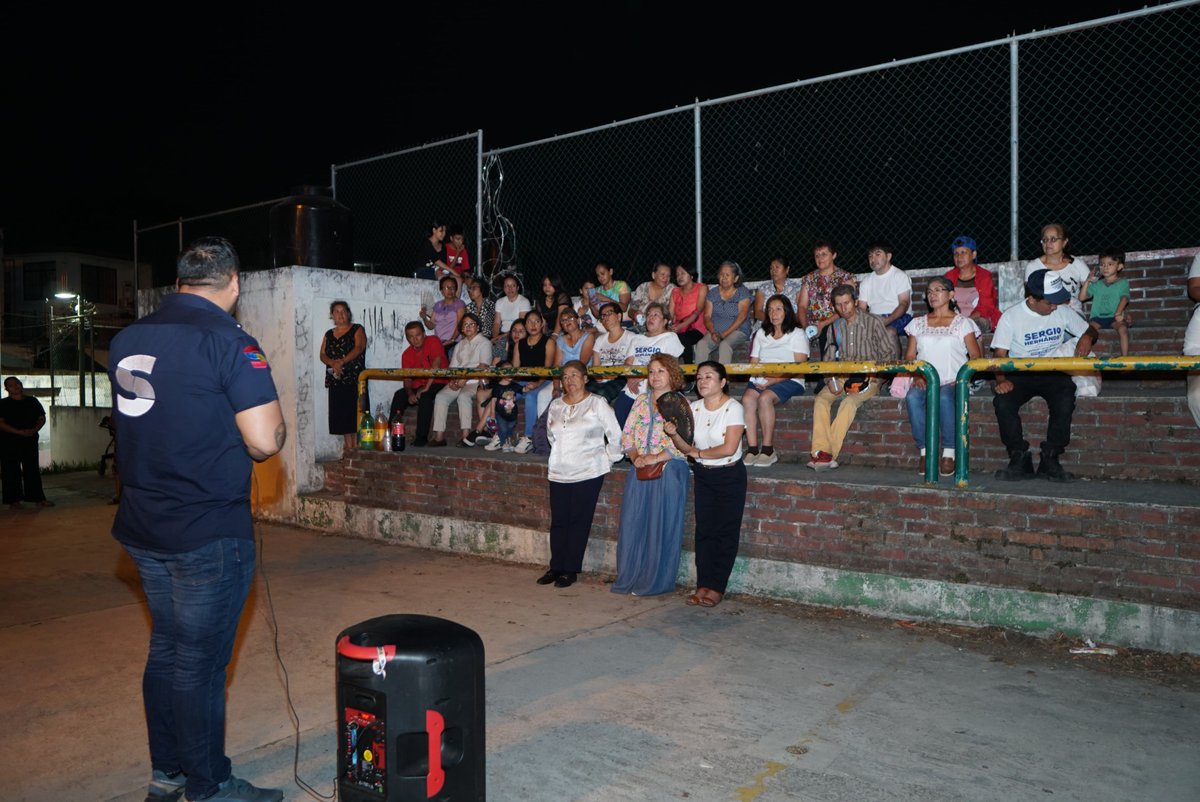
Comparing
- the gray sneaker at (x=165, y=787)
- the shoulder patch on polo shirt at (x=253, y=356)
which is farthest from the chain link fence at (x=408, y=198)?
the gray sneaker at (x=165, y=787)

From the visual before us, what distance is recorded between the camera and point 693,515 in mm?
7141

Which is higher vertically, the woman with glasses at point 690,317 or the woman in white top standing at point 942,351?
the woman with glasses at point 690,317

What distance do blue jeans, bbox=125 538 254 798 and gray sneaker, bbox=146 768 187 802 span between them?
0.12ft

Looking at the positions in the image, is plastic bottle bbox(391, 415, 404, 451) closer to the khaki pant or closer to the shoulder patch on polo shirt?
the khaki pant

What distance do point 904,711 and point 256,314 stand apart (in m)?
8.68

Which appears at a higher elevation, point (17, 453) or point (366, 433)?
point (366, 433)

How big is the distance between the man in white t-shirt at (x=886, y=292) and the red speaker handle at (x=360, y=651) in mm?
6310

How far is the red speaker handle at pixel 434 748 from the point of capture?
3082mm

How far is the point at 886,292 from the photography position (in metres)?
8.55

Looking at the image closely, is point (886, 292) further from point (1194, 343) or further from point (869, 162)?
point (1194, 343)

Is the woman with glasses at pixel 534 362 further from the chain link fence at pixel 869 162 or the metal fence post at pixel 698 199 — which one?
the chain link fence at pixel 869 162

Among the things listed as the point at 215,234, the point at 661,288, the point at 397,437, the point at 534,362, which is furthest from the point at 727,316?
the point at 215,234

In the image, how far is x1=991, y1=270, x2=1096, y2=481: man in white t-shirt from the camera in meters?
6.30

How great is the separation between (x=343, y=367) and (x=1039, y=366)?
7.20 m
